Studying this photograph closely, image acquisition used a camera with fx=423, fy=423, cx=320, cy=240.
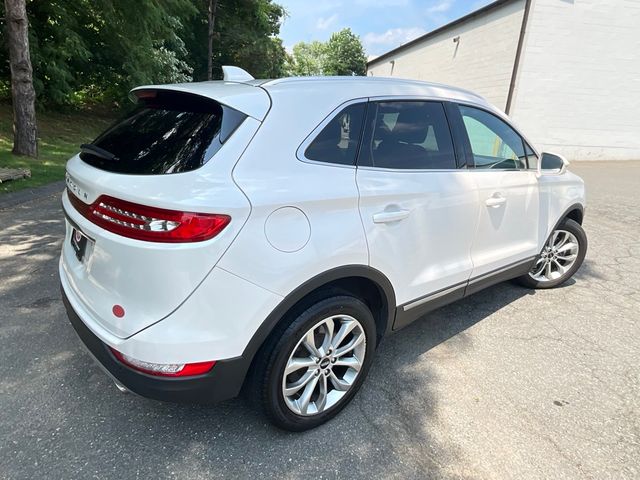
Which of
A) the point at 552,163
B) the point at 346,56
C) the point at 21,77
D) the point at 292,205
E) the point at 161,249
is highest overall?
the point at 346,56

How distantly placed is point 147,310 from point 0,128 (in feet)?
39.3

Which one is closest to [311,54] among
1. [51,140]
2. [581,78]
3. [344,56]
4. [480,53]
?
[344,56]

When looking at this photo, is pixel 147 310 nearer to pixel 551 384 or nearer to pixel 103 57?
pixel 551 384

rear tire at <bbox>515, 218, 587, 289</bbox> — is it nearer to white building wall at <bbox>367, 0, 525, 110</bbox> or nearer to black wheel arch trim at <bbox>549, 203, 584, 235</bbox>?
black wheel arch trim at <bbox>549, 203, 584, 235</bbox>

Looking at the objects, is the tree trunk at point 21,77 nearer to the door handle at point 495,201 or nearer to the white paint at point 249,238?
the white paint at point 249,238

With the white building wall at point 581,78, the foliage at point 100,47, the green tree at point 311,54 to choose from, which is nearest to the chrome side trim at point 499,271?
the foliage at point 100,47

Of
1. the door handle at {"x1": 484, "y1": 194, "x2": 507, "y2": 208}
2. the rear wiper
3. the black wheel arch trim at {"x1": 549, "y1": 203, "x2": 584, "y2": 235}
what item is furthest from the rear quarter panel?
the black wheel arch trim at {"x1": 549, "y1": 203, "x2": 584, "y2": 235}

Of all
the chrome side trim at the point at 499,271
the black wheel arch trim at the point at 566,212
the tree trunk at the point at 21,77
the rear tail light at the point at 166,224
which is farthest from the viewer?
the tree trunk at the point at 21,77

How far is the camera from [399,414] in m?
2.42

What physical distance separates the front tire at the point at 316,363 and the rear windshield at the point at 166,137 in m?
0.91

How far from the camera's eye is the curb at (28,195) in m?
5.90

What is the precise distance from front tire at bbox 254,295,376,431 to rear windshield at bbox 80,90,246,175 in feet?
2.98

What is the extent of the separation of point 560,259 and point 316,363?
3167 millimetres

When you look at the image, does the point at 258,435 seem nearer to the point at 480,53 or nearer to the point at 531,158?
the point at 531,158
